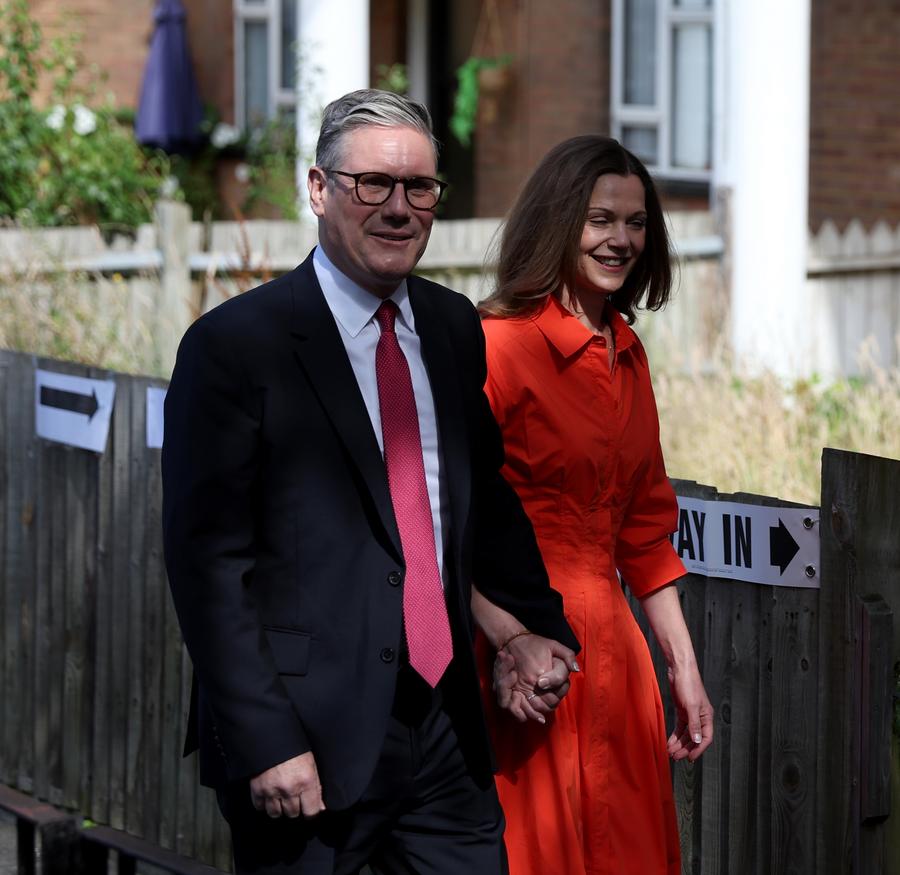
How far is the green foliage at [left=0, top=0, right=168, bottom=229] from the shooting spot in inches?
507

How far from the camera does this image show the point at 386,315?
296 cm

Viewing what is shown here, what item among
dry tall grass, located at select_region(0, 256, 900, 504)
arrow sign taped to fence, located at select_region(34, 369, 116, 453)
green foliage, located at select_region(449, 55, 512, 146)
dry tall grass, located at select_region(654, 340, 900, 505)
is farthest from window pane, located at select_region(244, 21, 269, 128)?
arrow sign taped to fence, located at select_region(34, 369, 116, 453)

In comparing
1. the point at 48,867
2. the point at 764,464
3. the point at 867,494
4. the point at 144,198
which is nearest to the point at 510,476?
the point at 867,494

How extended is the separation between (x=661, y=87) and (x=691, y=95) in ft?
0.83

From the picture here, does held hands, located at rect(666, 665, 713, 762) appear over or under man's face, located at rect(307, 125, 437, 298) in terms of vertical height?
under

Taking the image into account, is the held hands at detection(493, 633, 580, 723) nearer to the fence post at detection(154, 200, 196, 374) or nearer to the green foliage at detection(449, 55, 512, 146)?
the fence post at detection(154, 200, 196, 374)

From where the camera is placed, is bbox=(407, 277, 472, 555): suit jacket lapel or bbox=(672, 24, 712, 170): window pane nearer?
bbox=(407, 277, 472, 555): suit jacket lapel

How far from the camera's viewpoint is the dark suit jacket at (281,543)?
8.89 feet

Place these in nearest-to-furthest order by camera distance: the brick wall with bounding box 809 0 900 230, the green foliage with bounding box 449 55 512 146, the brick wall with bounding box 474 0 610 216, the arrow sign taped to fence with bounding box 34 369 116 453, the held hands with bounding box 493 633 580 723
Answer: the held hands with bounding box 493 633 580 723 → the arrow sign taped to fence with bounding box 34 369 116 453 → the brick wall with bounding box 809 0 900 230 → the green foliage with bounding box 449 55 512 146 → the brick wall with bounding box 474 0 610 216

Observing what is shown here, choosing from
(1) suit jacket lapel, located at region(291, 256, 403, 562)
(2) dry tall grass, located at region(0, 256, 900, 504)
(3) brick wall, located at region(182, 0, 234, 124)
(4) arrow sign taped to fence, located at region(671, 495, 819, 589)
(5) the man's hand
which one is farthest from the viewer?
(3) brick wall, located at region(182, 0, 234, 124)

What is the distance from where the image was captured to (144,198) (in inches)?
515

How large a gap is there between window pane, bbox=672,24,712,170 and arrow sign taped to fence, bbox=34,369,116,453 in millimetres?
8777

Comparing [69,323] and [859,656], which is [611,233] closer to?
[859,656]

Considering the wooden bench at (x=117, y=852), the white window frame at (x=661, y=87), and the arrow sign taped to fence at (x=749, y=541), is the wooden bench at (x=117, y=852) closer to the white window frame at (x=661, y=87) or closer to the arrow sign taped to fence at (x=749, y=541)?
the arrow sign taped to fence at (x=749, y=541)
